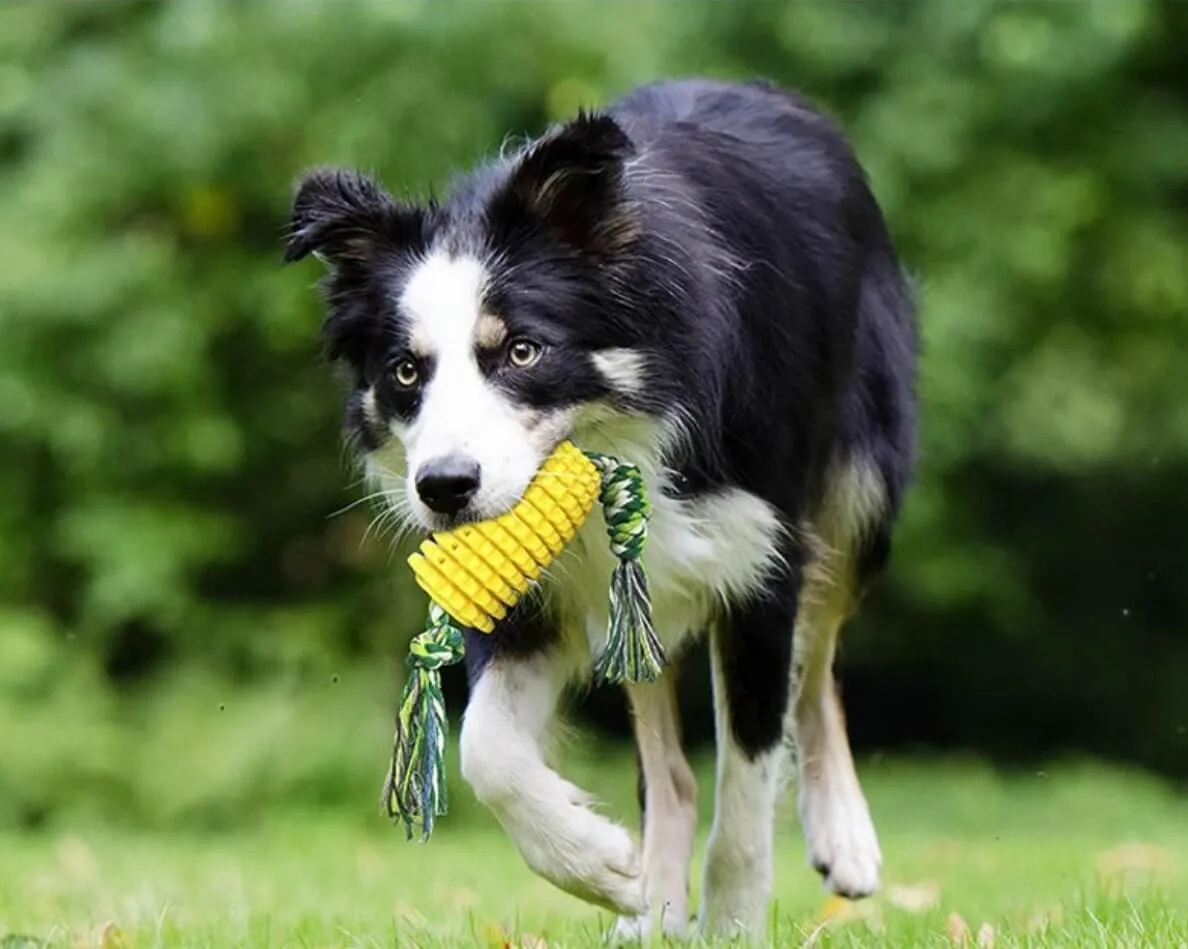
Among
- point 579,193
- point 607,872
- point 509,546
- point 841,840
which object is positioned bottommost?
point 841,840

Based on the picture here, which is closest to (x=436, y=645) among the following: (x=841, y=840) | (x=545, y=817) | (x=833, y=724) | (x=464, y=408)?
(x=545, y=817)

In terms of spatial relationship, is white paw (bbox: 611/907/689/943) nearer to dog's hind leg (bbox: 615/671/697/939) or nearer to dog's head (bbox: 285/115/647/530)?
dog's hind leg (bbox: 615/671/697/939)

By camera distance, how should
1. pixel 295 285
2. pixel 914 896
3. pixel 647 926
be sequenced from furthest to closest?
pixel 295 285
pixel 914 896
pixel 647 926

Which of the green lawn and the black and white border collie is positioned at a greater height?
the black and white border collie

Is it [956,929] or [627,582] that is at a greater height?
[627,582]

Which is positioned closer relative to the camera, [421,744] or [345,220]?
[421,744]

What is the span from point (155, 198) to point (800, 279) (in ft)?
22.5

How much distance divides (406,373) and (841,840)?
6.81 feet

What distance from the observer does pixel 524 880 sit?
287 inches

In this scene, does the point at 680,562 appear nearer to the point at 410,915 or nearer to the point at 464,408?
the point at 464,408

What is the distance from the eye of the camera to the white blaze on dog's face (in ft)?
13.0

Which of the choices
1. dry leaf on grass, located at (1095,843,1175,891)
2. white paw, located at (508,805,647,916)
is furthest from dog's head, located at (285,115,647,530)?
dry leaf on grass, located at (1095,843,1175,891)

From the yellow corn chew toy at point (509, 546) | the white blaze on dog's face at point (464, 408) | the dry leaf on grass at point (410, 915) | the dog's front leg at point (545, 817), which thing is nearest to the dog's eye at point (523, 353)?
the white blaze on dog's face at point (464, 408)

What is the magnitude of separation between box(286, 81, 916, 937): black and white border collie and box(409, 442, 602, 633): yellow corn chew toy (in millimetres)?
59
